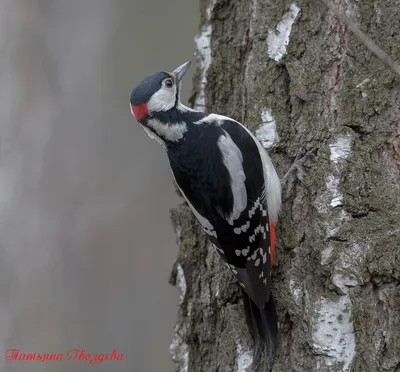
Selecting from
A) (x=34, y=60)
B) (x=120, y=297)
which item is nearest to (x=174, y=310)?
(x=120, y=297)

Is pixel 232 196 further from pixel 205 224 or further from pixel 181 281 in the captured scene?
pixel 181 281

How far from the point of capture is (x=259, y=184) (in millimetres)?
3096

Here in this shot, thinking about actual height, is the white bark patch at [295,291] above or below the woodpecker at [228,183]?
below

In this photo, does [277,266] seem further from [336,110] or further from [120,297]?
[120,297]

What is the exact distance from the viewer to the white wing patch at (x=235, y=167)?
3.04m

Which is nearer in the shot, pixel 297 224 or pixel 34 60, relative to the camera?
pixel 297 224

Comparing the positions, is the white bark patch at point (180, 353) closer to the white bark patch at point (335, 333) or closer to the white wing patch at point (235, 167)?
the white wing patch at point (235, 167)

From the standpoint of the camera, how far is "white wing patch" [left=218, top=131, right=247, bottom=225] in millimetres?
3043

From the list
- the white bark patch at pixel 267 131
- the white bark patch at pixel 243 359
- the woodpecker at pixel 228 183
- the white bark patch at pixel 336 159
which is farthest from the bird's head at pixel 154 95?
the white bark patch at pixel 243 359

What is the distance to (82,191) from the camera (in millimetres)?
4504

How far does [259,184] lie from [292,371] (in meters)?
0.87

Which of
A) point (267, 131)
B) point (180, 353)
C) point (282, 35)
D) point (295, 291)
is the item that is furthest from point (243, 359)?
point (282, 35)

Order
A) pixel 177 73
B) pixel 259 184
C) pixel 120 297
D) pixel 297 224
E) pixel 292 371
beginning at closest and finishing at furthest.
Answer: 1. pixel 292 371
2. pixel 297 224
3. pixel 259 184
4. pixel 177 73
5. pixel 120 297

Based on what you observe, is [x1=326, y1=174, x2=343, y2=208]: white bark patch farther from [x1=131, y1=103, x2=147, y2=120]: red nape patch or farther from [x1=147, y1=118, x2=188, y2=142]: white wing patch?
[x1=131, y1=103, x2=147, y2=120]: red nape patch
